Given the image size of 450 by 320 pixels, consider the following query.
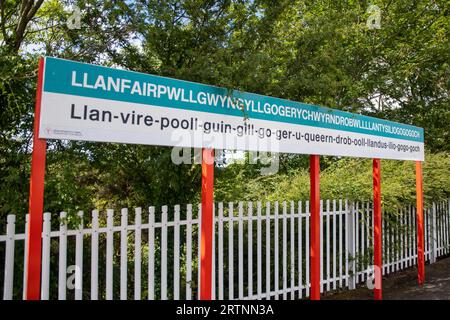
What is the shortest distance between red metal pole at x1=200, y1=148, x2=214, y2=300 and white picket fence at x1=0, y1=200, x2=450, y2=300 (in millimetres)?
604

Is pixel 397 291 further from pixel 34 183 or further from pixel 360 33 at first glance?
pixel 360 33

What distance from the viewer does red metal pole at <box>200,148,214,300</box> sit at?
11.0 feet

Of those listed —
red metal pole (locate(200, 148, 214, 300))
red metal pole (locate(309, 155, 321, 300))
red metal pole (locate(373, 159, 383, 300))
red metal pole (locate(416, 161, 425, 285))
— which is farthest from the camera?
red metal pole (locate(416, 161, 425, 285))

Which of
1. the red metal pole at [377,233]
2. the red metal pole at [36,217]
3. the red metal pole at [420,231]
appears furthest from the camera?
the red metal pole at [420,231]

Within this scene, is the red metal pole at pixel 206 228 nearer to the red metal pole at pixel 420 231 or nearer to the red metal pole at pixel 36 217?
the red metal pole at pixel 36 217

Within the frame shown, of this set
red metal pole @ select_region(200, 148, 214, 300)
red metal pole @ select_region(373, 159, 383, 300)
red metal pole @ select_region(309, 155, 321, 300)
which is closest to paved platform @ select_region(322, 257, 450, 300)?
red metal pole @ select_region(373, 159, 383, 300)

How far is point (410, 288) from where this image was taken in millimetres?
6527

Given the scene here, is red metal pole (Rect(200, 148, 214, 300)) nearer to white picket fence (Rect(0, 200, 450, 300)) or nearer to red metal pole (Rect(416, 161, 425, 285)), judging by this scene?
white picket fence (Rect(0, 200, 450, 300))

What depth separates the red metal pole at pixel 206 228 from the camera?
3359 millimetres

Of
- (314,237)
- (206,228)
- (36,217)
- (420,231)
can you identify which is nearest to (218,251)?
(314,237)

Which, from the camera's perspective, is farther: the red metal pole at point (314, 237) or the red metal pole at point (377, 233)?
the red metal pole at point (377, 233)

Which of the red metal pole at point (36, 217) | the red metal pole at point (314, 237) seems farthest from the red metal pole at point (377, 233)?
the red metal pole at point (36, 217)

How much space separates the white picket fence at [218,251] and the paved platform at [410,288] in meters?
0.18
